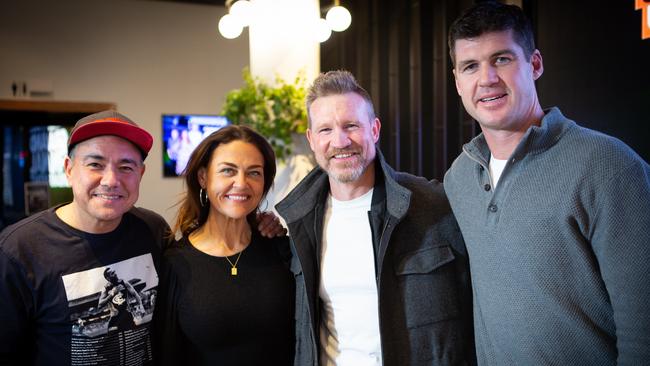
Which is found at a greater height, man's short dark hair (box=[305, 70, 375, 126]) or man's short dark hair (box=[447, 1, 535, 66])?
man's short dark hair (box=[447, 1, 535, 66])

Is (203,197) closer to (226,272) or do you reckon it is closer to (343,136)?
(226,272)

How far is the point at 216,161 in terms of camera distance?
211 cm

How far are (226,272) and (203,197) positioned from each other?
410 mm

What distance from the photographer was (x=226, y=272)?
1.99 m

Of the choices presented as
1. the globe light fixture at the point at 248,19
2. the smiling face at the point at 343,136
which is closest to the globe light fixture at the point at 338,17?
the globe light fixture at the point at 248,19

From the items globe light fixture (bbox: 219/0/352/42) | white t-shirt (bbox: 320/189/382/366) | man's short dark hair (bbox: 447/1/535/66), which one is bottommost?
white t-shirt (bbox: 320/189/382/366)

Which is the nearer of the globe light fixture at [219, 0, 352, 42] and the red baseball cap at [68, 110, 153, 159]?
the red baseball cap at [68, 110, 153, 159]

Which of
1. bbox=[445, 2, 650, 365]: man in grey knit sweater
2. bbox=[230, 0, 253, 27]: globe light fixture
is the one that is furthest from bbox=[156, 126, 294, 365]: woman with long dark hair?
bbox=[230, 0, 253, 27]: globe light fixture

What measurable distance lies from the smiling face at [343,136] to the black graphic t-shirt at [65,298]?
0.81 m

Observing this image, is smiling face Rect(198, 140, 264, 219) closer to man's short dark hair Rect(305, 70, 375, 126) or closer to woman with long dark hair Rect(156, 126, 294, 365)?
woman with long dark hair Rect(156, 126, 294, 365)

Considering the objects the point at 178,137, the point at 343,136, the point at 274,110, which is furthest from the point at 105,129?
the point at 178,137

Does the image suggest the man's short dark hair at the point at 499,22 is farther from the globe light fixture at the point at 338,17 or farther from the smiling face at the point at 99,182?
the globe light fixture at the point at 338,17

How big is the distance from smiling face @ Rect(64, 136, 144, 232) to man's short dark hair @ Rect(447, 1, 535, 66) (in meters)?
1.23

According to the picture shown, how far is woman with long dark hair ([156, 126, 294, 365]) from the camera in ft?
6.24
